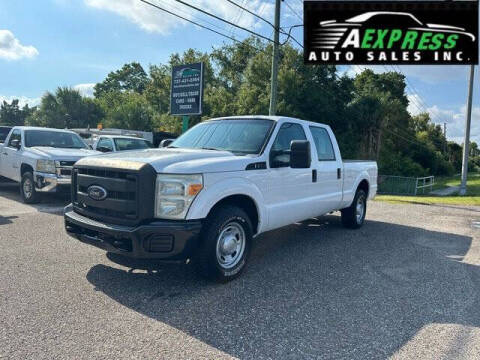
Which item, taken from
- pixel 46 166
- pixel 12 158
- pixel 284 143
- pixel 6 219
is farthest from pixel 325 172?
pixel 12 158

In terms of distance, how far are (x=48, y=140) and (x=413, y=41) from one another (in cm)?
1020

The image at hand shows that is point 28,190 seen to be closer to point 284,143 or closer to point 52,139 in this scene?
point 52,139

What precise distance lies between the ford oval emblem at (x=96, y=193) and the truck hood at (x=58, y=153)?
4.83m

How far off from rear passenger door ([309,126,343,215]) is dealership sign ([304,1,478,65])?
215 inches

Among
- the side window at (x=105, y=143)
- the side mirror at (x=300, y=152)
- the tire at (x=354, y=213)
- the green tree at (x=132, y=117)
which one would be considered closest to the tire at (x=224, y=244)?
the side mirror at (x=300, y=152)

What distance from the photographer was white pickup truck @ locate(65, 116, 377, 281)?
12.6ft

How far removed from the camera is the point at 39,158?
8656 millimetres

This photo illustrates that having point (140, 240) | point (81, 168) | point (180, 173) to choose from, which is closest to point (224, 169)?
point (180, 173)

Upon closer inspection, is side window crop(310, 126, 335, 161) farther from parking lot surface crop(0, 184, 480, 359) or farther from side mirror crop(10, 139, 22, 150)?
side mirror crop(10, 139, 22, 150)

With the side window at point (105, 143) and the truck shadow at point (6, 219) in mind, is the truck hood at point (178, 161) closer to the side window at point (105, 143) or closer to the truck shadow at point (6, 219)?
the truck shadow at point (6, 219)

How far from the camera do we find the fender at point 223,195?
Answer: 3.93 meters

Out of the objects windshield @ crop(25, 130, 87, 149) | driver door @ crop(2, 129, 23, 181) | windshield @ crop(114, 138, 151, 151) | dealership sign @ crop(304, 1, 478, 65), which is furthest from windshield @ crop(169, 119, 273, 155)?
windshield @ crop(114, 138, 151, 151)

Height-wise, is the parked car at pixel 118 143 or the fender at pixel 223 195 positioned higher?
the parked car at pixel 118 143

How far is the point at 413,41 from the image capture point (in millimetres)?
10789
